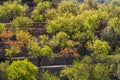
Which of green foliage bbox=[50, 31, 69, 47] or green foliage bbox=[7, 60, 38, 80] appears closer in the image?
green foliage bbox=[7, 60, 38, 80]

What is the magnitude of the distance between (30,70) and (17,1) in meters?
14.1

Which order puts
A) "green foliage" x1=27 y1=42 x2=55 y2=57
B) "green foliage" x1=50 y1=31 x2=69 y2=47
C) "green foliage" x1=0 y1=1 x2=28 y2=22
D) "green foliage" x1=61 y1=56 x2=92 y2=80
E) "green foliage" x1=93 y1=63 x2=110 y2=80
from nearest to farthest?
"green foliage" x1=61 y1=56 x2=92 y2=80 → "green foliage" x1=93 y1=63 x2=110 y2=80 → "green foliage" x1=27 y1=42 x2=55 y2=57 → "green foliage" x1=50 y1=31 x2=69 y2=47 → "green foliage" x1=0 y1=1 x2=28 y2=22

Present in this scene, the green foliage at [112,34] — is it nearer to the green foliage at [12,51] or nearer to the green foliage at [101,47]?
the green foliage at [101,47]

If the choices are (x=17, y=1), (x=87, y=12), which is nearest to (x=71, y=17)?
(x=87, y=12)

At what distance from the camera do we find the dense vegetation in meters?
30.6

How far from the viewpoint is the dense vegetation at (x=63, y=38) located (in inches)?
1203

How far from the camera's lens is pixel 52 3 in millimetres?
42719

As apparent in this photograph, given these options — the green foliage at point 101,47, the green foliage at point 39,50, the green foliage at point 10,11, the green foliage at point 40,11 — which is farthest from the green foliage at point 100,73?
the green foliage at point 10,11

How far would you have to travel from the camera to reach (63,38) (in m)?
34.4

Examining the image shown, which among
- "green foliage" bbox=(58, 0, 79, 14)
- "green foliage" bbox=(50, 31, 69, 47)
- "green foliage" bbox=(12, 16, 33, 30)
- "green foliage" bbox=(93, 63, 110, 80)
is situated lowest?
"green foliage" bbox=(93, 63, 110, 80)

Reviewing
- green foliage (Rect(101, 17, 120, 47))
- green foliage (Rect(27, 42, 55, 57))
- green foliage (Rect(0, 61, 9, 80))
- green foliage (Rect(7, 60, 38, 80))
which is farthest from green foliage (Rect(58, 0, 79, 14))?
green foliage (Rect(0, 61, 9, 80))

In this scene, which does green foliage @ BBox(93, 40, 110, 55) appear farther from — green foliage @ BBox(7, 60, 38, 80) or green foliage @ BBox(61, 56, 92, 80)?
green foliage @ BBox(7, 60, 38, 80)

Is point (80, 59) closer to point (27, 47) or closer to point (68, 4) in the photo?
point (27, 47)

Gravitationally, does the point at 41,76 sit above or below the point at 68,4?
below
